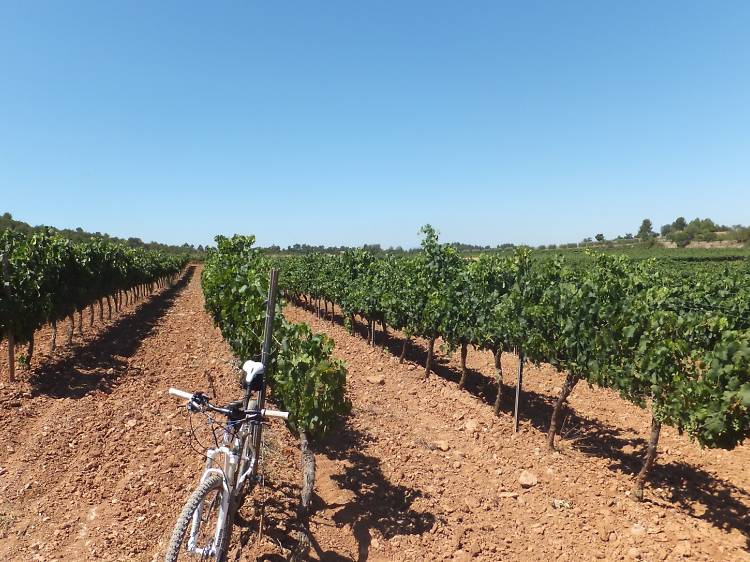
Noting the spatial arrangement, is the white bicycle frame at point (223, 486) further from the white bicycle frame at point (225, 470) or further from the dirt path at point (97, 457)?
the dirt path at point (97, 457)

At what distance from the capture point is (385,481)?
278 inches

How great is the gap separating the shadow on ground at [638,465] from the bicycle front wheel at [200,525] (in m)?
7.07

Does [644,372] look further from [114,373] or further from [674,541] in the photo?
[114,373]

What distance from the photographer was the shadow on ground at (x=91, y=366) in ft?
34.5

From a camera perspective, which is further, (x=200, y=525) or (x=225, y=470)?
(x=225, y=470)

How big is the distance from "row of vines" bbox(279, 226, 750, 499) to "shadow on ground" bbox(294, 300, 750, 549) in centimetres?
65

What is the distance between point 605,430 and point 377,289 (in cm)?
920

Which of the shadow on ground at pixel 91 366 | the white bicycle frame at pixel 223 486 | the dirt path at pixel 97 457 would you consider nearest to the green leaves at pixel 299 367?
the dirt path at pixel 97 457

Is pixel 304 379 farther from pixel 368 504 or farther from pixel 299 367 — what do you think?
pixel 368 504

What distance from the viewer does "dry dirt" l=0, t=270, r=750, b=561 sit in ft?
18.3

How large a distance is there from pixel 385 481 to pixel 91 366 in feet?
32.1

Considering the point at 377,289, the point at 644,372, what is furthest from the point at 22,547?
the point at 377,289

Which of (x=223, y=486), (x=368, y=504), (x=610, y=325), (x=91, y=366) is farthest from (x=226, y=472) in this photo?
(x=91, y=366)

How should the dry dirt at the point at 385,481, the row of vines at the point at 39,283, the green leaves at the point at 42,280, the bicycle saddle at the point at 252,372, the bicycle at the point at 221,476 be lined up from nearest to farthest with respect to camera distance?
1. the bicycle at the point at 221,476
2. the bicycle saddle at the point at 252,372
3. the dry dirt at the point at 385,481
4. the row of vines at the point at 39,283
5. the green leaves at the point at 42,280
